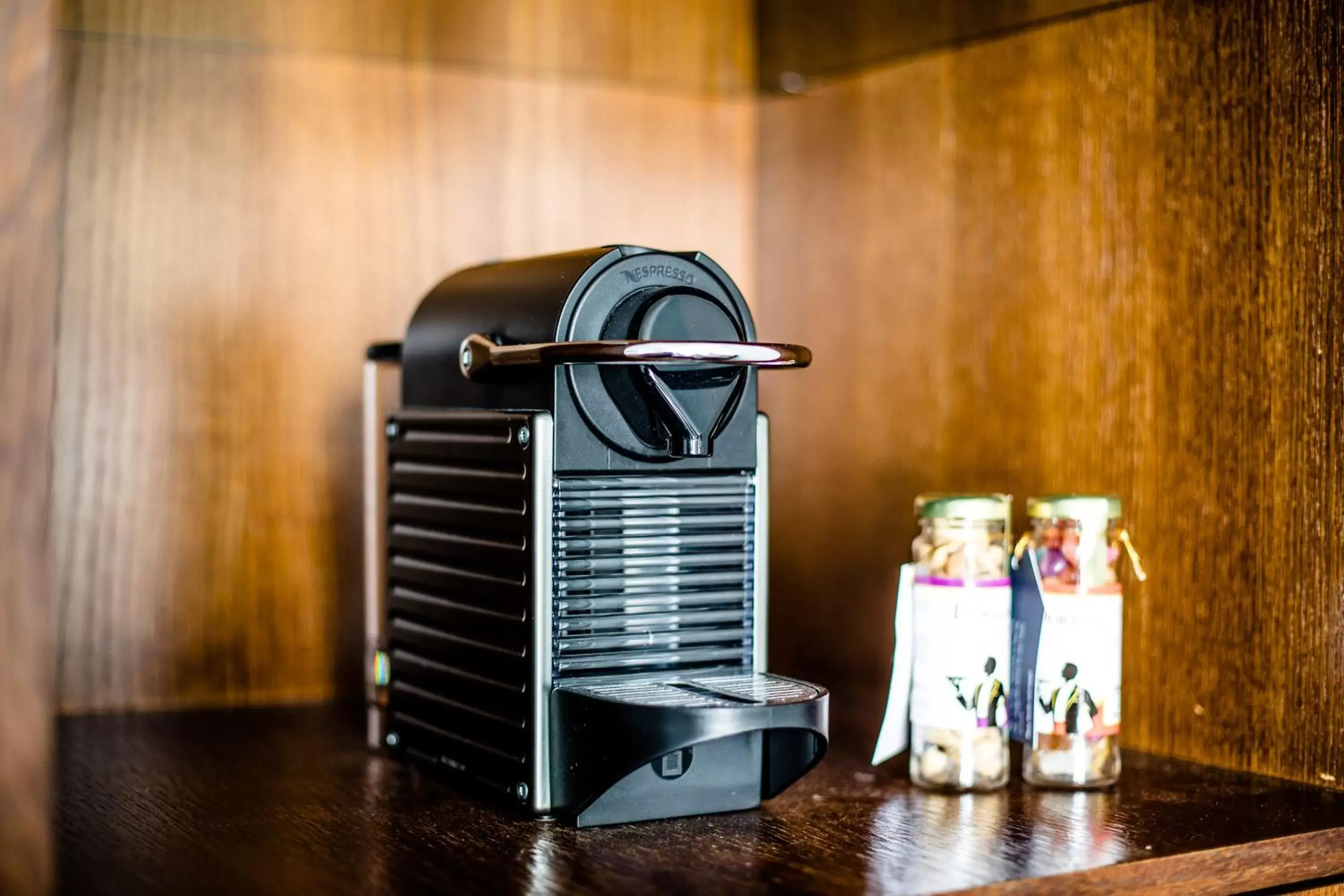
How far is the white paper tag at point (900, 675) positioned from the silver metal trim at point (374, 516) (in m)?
0.42

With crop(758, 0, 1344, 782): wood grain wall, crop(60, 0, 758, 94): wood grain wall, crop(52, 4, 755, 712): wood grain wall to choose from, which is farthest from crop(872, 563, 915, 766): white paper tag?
crop(60, 0, 758, 94): wood grain wall

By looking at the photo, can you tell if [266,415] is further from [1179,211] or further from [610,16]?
[1179,211]

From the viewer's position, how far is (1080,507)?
3.28ft

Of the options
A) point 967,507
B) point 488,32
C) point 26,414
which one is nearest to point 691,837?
point 967,507

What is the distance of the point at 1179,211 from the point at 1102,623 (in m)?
0.32

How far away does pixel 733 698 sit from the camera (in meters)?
0.88

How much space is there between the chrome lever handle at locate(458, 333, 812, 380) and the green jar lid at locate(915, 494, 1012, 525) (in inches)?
6.0

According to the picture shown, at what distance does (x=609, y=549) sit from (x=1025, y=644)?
12.2 inches

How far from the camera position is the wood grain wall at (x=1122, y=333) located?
100 cm

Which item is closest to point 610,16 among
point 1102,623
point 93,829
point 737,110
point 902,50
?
point 737,110

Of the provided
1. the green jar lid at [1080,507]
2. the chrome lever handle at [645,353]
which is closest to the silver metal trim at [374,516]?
the chrome lever handle at [645,353]

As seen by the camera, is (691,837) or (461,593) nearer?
(691,837)

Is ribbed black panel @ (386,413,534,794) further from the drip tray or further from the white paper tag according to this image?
the white paper tag

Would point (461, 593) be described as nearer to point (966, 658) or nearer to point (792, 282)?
point (966, 658)
